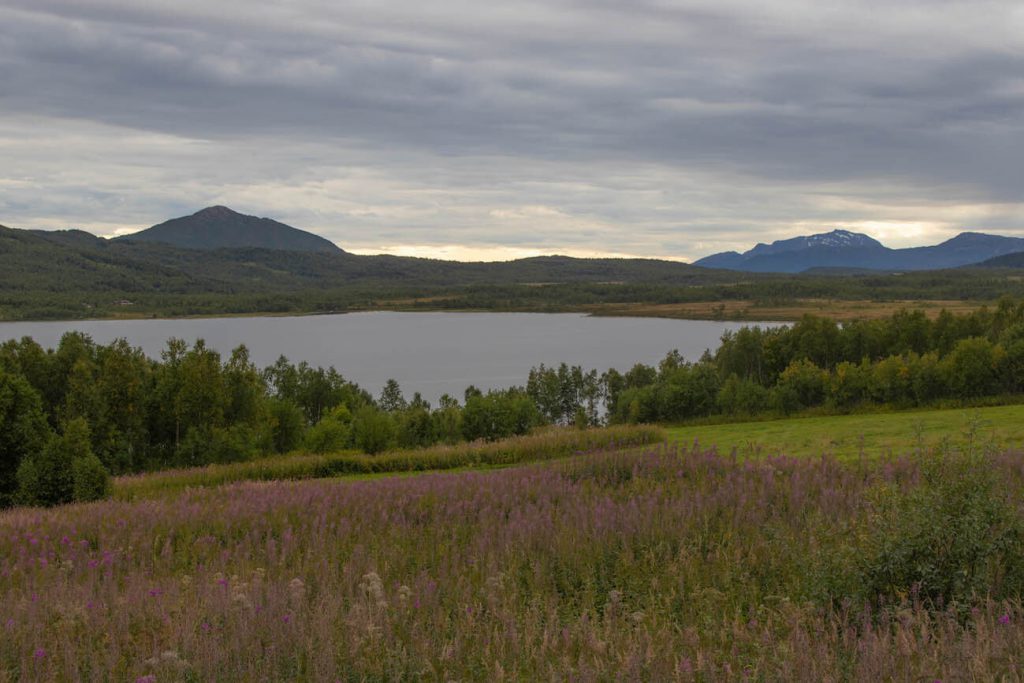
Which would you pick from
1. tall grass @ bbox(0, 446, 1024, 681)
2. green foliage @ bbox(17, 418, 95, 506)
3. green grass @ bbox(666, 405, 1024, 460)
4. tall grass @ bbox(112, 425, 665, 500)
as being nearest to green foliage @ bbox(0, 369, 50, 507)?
green foliage @ bbox(17, 418, 95, 506)

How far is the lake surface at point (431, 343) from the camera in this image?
4370 inches

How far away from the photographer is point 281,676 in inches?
201

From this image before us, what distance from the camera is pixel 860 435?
17156 millimetres

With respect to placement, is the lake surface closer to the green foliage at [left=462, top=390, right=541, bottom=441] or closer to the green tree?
the green tree

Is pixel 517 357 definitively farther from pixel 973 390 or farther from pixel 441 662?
pixel 441 662

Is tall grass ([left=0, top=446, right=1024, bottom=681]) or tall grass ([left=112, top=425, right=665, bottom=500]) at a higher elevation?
tall grass ([left=0, top=446, right=1024, bottom=681])

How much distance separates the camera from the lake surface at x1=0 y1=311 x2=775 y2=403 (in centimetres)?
11099

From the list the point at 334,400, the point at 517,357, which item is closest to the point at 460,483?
the point at 334,400

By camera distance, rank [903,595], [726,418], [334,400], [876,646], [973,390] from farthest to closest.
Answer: [334,400], [973,390], [726,418], [903,595], [876,646]

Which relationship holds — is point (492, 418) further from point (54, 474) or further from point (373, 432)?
point (54, 474)

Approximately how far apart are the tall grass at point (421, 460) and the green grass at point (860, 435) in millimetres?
2195

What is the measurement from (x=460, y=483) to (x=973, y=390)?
138ft

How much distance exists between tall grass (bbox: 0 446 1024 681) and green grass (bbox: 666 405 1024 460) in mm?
3631

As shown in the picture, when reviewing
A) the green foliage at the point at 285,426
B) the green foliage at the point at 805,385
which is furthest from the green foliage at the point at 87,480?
the green foliage at the point at 805,385
